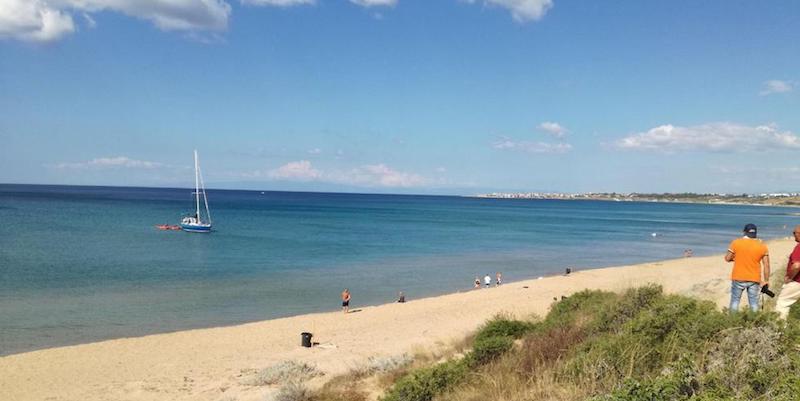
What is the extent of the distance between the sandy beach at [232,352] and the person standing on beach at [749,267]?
5814 mm

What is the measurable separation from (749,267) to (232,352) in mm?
12857

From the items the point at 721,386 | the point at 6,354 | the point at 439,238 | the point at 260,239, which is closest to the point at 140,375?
the point at 6,354

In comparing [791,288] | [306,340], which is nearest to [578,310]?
[791,288]

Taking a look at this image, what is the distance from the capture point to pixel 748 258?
845 cm

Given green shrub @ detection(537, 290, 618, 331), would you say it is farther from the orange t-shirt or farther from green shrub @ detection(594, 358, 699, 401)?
green shrub @ detection(594, 358, 699, 401)

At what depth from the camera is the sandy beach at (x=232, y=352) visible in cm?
1209

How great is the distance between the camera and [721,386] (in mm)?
4562

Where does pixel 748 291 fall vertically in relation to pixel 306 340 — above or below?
above

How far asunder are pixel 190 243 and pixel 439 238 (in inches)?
973

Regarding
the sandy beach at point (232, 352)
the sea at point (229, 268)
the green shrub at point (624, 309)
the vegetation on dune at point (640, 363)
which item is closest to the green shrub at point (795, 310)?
the vegetation on dune at point (640, 363)

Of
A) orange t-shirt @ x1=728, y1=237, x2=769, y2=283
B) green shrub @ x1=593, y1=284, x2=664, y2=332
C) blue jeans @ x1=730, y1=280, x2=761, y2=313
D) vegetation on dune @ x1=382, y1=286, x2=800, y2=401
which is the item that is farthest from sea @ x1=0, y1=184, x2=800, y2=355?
orange t-shirt @ x1=728, y1=237, x2=769, y2=283

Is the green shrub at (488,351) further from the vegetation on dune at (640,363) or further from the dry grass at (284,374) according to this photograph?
the dry grass at (284,374)

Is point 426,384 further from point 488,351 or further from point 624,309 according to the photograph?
point 624,309

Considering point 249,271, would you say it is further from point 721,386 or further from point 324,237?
point 721,386
